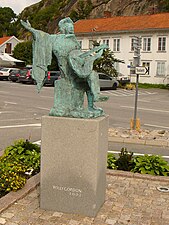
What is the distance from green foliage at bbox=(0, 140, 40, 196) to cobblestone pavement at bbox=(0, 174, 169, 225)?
1.18ft

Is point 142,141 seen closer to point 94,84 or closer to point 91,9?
point 94,84

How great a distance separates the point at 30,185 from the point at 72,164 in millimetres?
1444

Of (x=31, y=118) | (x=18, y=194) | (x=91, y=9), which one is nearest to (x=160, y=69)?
(x=31, y=118)

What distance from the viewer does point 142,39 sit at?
42.2 m

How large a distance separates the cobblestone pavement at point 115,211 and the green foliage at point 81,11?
63003 millimetres

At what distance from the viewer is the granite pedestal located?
548cm

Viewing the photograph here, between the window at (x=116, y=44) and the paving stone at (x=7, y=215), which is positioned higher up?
the window at (x=116, y=44)

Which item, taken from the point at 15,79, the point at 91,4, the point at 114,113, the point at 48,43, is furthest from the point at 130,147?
the point at 91,4

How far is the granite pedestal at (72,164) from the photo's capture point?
5.48 metres

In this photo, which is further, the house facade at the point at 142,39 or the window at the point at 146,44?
the window at the point at 146,44

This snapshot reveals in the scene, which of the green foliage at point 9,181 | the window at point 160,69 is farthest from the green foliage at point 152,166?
the window at point 160,69

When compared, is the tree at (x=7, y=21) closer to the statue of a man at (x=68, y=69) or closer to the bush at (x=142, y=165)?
the bush at (x=142, y=165)

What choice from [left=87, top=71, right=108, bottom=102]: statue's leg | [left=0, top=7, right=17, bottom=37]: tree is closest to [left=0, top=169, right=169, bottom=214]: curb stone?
[left=87, top=71, right=108, bottom=102]: statue's leg

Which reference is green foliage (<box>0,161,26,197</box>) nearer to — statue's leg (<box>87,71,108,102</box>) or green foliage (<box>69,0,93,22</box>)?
statue's leg (<box>87,71,108,102</box>)
